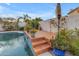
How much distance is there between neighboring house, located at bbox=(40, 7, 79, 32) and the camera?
221cm

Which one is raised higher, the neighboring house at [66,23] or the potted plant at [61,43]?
the neighboring house at [66,23]

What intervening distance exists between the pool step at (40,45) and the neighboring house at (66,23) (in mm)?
128

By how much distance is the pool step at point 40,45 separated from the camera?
224cm

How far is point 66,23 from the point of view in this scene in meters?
2.21

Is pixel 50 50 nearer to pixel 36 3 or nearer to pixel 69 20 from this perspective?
pixel 69 20

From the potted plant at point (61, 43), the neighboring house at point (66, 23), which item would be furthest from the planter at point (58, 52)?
the neighboring house at point (66, 23)

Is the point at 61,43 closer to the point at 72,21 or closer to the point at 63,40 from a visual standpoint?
the point at 63,40

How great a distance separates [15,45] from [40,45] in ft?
0.89

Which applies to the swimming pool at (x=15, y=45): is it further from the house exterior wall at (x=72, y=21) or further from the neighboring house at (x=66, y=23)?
the house exterior wall at (x=72, y=21)

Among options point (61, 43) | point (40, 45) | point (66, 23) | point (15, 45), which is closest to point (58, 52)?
point (61, 43)

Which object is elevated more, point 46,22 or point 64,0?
point 64,0

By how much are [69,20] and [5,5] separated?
705 millimetres

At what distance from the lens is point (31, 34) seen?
2248 mm

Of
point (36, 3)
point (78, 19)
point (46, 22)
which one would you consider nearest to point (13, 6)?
point (36, 3)
